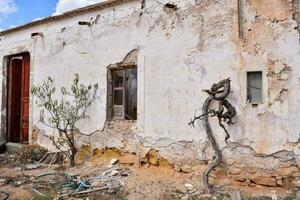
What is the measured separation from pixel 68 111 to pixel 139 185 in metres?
3.44

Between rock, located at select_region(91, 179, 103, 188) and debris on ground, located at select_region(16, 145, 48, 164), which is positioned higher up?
debris on ground, located at select_region(16, 145, 48, 164)

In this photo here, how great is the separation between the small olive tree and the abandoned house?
199mm

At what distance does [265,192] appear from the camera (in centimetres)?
625

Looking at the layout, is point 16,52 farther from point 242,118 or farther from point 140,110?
point 242,118

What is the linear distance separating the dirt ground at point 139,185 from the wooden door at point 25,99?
3.11 metres

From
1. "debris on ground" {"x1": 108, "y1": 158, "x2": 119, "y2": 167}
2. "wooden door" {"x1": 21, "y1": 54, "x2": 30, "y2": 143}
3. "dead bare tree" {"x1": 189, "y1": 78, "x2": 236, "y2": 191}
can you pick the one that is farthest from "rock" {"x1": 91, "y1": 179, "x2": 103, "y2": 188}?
"wooden door" {"x1": 21, "y1": 54, "x2": 30, "y2": 143}

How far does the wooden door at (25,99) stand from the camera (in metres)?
11.8

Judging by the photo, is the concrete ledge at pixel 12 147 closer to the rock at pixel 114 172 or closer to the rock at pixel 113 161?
the rock at pixel 113 161

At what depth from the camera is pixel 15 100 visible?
482 inches

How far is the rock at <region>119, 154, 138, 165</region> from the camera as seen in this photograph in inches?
323

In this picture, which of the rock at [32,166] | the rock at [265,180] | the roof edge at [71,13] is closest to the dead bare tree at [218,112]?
the rock at [265,180]

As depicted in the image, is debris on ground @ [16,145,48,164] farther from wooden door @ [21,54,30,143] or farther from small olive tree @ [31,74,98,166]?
wooden door @ [21,54,30,143]

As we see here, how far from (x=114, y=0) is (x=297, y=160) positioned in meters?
5.20

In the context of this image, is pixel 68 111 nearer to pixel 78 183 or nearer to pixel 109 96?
pixel 109 96
